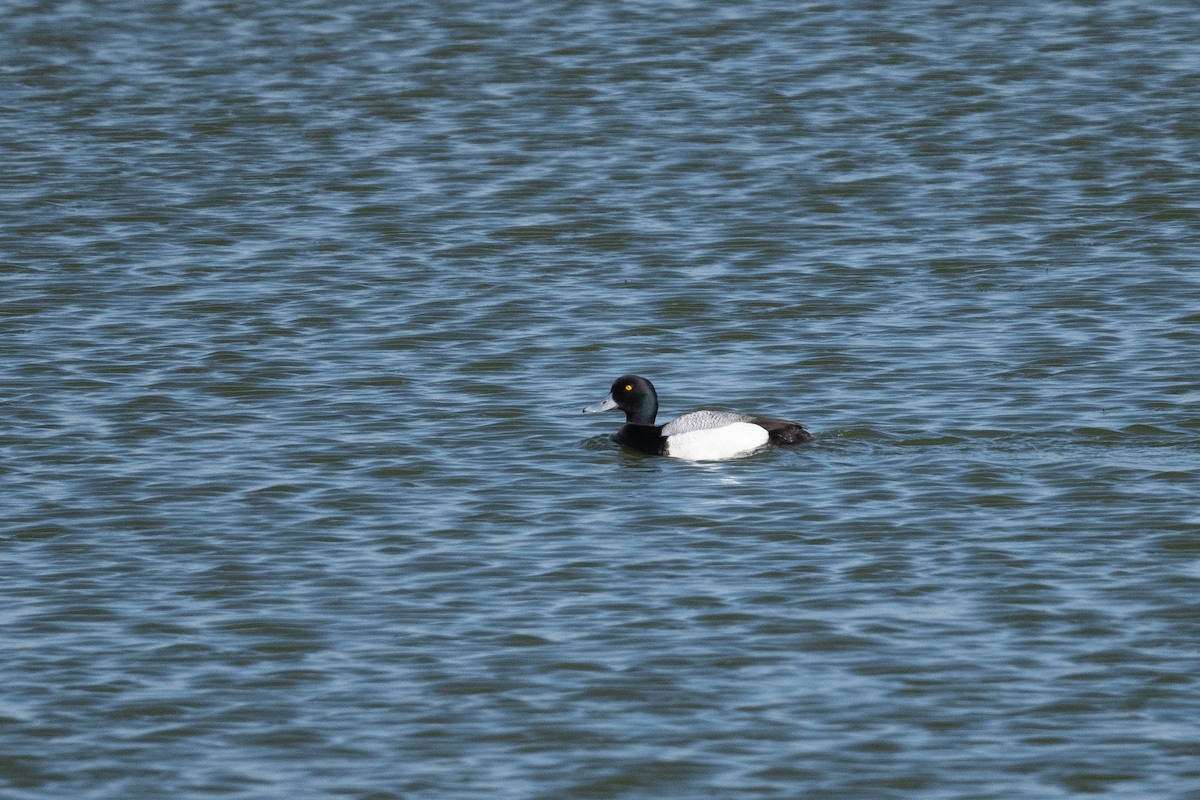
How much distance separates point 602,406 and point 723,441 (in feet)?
4.14

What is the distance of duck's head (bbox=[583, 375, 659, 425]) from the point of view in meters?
17.4

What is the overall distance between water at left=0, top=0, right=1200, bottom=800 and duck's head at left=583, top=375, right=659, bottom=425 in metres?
0.37

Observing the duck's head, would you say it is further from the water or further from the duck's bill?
the water

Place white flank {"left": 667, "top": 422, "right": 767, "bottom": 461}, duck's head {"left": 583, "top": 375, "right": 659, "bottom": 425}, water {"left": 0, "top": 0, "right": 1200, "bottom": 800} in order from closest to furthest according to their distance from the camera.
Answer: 1. water {"left": 0, "top": 0, "right": 1200, "bottom": 800}
2. white flank {"left": 667, "top": 422, "right": 767, "bottom": 461}
3. duck's head {"left": 583, "top": 375, "right": 659, "bottom": 425}

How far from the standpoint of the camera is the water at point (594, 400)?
11.5 metres

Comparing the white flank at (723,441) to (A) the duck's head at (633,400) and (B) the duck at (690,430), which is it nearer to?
(B) the duck at (690,430)

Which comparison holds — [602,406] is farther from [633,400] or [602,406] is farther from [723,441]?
[723,441]

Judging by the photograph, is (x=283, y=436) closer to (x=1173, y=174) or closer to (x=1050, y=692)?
(x=1050, y=692)

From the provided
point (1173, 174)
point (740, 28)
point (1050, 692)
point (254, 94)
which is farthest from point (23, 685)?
point (740, 28)

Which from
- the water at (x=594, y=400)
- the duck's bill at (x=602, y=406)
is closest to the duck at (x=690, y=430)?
the duck's bill at (x=602, y=406)

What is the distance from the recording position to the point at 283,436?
17312 millimetres

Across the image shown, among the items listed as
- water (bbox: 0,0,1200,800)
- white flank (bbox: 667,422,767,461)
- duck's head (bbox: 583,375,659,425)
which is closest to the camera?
water (bbox: 0,0,1200,800)

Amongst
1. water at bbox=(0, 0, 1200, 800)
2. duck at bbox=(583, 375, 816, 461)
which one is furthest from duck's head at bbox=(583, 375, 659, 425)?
water at bbox=(0, 0, 1200, 800)

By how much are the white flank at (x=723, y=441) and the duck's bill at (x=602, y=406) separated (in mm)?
698
